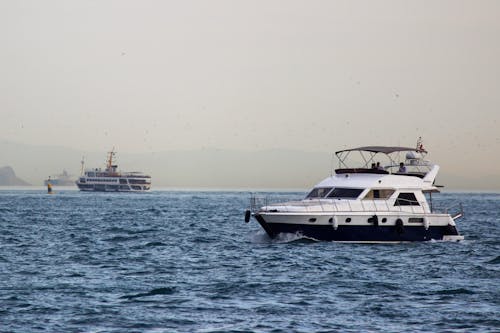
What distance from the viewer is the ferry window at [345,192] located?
43.8m

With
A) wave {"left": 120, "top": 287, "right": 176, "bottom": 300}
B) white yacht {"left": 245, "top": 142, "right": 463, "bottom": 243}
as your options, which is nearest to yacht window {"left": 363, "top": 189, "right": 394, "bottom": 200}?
white yacht {"left": 245, "top": 142, "right": 463, "bottom": 243}

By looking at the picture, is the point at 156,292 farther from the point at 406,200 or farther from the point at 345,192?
the point at 406,200

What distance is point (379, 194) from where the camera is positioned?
145ft

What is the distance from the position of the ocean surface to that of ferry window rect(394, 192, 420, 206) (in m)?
2.35

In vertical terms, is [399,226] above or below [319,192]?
below

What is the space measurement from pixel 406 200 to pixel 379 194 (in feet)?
6.21

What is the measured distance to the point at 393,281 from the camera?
3056cm

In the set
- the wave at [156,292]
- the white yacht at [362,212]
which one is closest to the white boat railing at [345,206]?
the white yacht at [362,212]

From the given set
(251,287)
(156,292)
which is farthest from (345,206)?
(156,292)

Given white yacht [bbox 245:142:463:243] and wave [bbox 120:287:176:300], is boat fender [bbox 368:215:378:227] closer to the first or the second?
white yacht [bbox 245:142:463:243]

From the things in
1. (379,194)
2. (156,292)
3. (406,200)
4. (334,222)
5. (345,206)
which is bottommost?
(156,292)

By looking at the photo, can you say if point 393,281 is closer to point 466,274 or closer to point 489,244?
point 466,274

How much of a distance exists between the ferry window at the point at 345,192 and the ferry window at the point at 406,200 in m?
2.33

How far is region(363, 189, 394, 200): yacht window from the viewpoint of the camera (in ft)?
144
